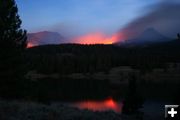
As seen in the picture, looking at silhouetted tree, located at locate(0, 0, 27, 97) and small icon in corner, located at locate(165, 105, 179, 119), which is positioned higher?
silhouetted tree, located at locate(0, 0, 27, 97)

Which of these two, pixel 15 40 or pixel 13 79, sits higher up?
pixel 15 40

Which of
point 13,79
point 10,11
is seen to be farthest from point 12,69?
point 10,11

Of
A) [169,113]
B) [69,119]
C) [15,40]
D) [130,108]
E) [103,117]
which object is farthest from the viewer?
[130,108]

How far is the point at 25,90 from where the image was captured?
37969mm

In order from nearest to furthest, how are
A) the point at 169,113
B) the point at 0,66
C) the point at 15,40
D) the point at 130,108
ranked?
the point at 169,113 < the point at 0,66 < the point at 15,40 < the point at 130,108

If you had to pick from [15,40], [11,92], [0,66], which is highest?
[15,40]

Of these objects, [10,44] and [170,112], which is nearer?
[170,112]

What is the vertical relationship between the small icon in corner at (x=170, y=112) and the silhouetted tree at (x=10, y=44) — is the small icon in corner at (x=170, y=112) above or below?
below

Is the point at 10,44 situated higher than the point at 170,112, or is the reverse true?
the point at 10,44

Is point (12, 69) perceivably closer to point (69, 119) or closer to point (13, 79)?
point (13, 79)

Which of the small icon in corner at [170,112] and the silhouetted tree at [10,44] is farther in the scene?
the silhouetted tree at [10,44]

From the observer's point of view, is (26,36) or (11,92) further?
(26,36)

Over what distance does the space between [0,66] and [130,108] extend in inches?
757

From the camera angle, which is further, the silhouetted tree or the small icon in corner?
the silhouetted tree
